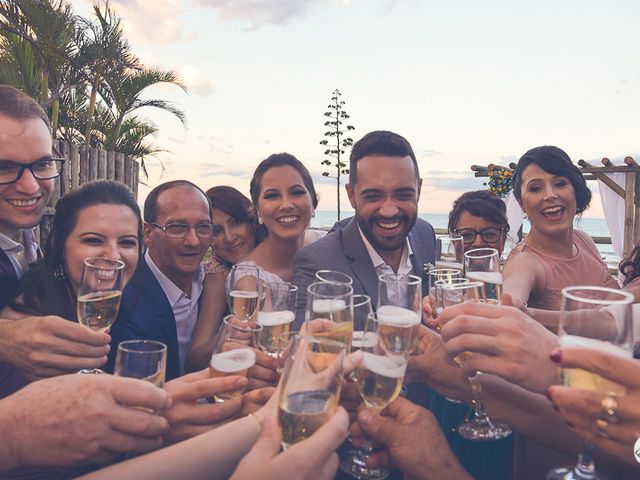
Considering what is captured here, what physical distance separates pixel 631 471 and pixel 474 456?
76 cm

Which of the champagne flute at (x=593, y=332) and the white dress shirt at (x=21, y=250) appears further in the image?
the white dress shirt at (x=21, y=250)

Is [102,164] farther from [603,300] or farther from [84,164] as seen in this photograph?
[603,300]

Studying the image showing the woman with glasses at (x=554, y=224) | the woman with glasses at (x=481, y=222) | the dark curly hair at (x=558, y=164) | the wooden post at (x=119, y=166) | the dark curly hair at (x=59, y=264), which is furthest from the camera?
the wooden post at (x=119, y=166)

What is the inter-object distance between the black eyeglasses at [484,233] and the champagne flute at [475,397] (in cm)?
236

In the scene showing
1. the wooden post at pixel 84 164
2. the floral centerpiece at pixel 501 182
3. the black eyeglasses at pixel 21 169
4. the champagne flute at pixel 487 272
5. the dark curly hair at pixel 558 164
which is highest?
the wooden post at pixel 84 164

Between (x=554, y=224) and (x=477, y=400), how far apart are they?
8.66ft

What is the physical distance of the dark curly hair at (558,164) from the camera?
13.1 ft

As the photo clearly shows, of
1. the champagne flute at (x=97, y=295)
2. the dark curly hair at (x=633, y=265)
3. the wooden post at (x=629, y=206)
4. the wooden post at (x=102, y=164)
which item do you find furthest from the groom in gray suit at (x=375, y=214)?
the wooden post at (x=102, y=164)

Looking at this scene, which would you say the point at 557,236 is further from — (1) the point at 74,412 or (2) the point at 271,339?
(1) the point at 74,412

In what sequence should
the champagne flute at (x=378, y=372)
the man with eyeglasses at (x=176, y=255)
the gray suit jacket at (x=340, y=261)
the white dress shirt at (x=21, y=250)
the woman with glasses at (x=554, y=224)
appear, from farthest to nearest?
the woman with glasses at (x=554, y=224) → the gray suit jacket at (x=340, y=261) → the man with eyeglasses at (x=176, y=255) → the white dress shirt at (x=21, y=250) → the champagne flute at (x=378, y=372)

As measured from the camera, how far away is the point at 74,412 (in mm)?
1284

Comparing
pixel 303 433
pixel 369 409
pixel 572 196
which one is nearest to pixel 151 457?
pixel 303 433

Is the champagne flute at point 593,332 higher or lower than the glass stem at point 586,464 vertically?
higher

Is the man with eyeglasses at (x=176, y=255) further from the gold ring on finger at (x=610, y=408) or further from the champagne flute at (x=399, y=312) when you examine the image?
the gold ring on finger at (x=610, y=408)
